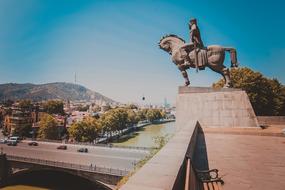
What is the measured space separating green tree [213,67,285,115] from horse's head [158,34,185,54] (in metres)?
13.2

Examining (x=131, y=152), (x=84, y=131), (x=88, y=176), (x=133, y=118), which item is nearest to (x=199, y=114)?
(x=88, y=176)

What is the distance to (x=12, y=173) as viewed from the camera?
28156 mm

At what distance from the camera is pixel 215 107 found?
1095 cm

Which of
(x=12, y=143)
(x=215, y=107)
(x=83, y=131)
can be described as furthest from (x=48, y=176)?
(x=215, y=107)

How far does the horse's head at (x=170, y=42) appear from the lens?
11.9m

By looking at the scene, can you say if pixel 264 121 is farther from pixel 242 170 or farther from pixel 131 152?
pixel 131 152

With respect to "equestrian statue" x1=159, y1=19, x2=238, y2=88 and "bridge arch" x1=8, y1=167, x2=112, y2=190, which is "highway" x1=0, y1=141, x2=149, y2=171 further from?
"equestrian statue" x1=159, y1=19, x2=238, y2=88

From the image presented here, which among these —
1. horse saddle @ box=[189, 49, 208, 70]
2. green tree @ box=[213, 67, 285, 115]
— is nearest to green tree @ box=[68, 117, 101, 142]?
green tree @ box=[213, 67, 285, 115]

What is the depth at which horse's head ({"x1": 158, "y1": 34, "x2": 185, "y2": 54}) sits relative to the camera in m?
11.9

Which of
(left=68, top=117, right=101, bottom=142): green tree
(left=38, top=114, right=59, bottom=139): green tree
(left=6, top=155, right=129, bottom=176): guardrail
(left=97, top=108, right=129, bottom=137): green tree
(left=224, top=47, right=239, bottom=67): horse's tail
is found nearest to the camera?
(left=224, top=47, right=239, bottom=67): horse's tail

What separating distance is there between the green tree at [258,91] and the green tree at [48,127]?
34078mm

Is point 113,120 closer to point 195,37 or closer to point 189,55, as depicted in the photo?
point 189,55

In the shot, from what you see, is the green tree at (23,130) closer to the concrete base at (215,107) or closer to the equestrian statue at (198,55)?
the concrete base at (215,107)

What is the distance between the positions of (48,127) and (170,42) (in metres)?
→ 39.1
